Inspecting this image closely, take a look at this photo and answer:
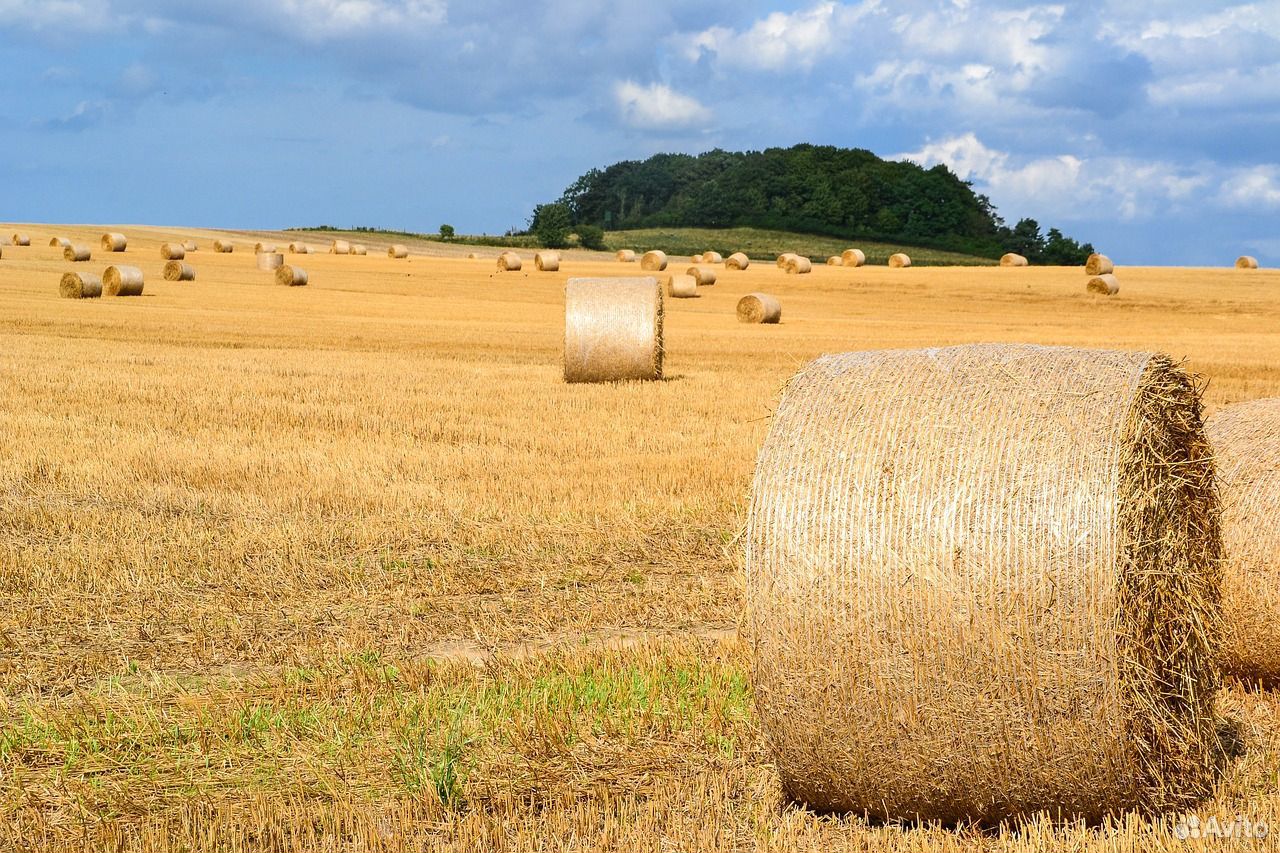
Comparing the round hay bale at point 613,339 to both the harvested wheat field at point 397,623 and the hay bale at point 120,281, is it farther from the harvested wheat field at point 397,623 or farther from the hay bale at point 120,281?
the hay bale at point 120,281

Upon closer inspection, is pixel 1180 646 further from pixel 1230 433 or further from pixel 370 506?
pixel 370 506

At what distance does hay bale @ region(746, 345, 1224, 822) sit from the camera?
425 centimetres

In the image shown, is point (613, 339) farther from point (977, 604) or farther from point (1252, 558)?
point (977, 604)

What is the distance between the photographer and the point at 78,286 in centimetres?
3275

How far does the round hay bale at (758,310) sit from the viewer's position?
3075 centimetres

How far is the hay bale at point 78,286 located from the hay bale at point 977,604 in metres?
31.6

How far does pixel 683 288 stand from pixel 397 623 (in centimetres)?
3206

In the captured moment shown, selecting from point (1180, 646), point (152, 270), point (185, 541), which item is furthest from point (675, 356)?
point (152, 270)

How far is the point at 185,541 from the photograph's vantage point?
27.3 ft

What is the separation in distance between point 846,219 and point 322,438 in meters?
69.5

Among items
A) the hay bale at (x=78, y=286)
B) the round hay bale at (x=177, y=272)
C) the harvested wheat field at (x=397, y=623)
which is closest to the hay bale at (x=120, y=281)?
the hay bale at (x=78, y=286)

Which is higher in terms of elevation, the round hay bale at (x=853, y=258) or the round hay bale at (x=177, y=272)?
the round hay bale at (x=853, y=258)

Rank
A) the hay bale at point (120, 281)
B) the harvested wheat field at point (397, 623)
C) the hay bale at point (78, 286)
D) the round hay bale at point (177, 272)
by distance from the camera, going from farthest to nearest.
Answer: the round hay bale at point (177, 272), the hay bale at point (120, 281), the hay bale at point (78, 286), the harvested wheat field at point (397, 623)

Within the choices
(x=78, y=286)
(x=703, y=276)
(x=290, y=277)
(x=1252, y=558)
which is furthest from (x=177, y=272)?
(x=1252, y=558)
